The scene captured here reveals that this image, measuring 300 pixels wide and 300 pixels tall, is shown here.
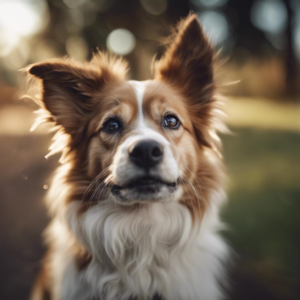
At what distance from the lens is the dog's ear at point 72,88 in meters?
2.25

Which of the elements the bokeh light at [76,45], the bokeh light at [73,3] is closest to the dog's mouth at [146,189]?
the bokeh light at [76,45]

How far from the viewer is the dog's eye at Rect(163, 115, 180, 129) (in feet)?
7.32

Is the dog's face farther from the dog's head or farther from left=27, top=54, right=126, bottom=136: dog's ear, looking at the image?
left=27, top=54, right=126, bottom=136: dog's ear

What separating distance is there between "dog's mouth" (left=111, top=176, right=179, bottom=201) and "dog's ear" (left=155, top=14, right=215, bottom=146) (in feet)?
2.88

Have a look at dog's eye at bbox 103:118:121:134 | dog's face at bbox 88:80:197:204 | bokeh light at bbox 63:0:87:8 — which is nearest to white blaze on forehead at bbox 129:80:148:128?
dog's face at bbox 88:80:197:204

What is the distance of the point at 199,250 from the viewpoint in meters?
2.32

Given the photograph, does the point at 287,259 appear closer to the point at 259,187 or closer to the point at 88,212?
the point at 259,187

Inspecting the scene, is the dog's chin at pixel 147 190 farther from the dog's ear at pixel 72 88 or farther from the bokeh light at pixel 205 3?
the bokeh light at pixel 205 3

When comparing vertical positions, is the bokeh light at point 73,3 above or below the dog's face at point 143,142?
above

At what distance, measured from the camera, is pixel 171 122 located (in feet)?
7.39

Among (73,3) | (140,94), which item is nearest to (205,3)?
(140,94)

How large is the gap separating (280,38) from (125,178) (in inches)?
208

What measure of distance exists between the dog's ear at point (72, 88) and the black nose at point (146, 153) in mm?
937

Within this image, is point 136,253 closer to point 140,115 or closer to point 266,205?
point 140,115
